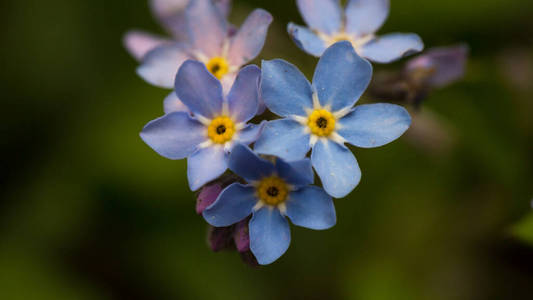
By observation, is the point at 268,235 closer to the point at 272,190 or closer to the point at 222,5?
the point at 272,190

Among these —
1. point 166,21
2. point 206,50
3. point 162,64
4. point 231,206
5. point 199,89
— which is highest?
point 166,21

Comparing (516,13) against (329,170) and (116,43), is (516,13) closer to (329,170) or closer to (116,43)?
(329,170)

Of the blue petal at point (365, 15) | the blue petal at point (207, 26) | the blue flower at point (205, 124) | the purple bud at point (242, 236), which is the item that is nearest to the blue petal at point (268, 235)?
the purple bud at point (242, 236)

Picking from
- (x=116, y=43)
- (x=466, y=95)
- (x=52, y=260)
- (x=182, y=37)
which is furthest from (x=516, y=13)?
(x=52, y=260)

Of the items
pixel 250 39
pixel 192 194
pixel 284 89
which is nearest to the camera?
pixel 284 89

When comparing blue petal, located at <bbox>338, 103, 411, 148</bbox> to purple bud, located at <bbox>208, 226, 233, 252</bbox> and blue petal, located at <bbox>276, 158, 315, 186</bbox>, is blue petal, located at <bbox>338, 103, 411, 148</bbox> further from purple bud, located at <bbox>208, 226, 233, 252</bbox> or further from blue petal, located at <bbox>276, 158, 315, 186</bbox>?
purple bud, located at <bbox>208, 226, 233, 252</bbox>

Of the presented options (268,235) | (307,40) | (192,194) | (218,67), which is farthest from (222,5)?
(192,194)

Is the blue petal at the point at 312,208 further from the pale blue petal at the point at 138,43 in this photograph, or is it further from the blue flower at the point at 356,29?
the pale blue petal at the point at 138,43

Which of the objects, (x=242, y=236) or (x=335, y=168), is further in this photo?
(x=242, y=236)
